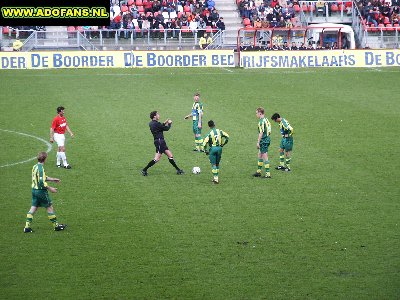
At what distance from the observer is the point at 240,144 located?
31594 mm

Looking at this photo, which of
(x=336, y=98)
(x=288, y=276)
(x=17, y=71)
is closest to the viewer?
(x=288, y=276)

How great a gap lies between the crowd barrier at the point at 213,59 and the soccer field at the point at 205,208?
13061 millimetres

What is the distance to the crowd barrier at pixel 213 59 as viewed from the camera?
2172 inches

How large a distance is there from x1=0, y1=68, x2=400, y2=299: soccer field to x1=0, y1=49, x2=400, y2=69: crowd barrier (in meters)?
13.1

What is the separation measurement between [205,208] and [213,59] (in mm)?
35395

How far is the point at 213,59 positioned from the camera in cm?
5691

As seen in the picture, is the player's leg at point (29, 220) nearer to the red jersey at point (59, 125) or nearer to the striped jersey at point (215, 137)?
the striped jersey at point (215, 137)

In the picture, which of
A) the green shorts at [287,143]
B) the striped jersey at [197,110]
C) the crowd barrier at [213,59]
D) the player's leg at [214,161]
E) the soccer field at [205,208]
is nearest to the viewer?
the soccer field at [205,208]

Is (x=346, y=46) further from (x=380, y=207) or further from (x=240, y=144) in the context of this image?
(x=380, y=207)

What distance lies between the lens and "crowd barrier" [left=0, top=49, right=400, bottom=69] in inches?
2172

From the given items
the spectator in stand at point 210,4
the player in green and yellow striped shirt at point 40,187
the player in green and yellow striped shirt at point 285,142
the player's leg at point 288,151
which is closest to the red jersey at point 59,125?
the player in green and yellow striped shirt at point 285,142

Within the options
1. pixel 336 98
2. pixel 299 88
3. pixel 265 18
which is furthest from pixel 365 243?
pixel 265 18

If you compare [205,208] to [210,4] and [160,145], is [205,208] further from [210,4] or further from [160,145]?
[210,4]

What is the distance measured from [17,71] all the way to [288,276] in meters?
39.0
